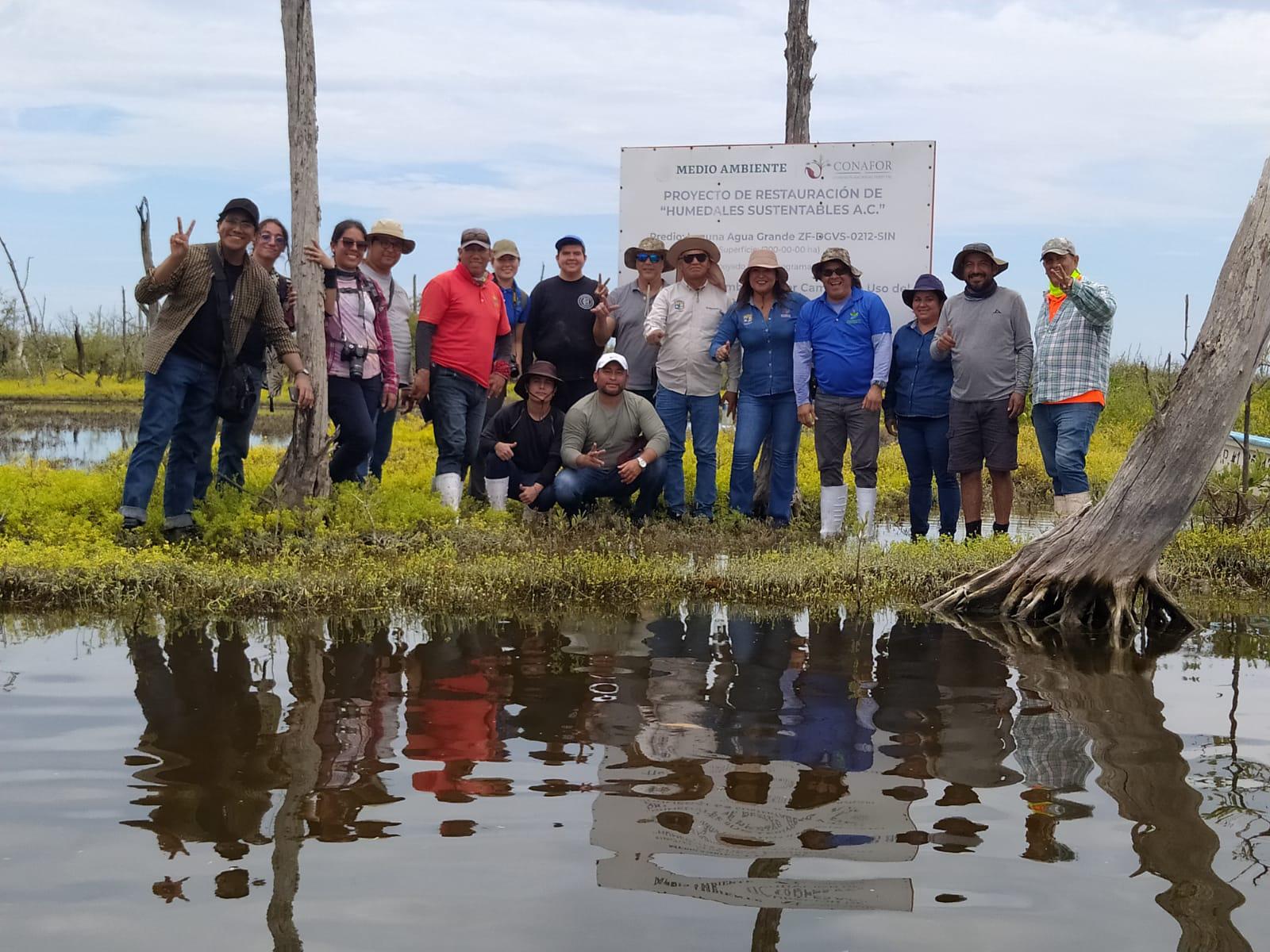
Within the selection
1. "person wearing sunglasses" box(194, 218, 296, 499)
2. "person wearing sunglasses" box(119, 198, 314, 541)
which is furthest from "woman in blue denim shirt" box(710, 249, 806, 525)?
"person wearing sunglasses" box(119, 198, 314, 541)

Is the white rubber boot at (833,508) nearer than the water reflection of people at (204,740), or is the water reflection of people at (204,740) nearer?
the water reflection of people at (204,740)

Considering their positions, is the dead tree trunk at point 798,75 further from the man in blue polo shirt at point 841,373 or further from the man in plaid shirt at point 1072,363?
the man in plaid shirt at point 1072,363

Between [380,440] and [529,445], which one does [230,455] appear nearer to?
[380,440]

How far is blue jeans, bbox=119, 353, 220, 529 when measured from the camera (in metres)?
9.06

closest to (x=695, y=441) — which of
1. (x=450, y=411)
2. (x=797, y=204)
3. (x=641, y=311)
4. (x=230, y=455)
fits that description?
(x=641, y=311)

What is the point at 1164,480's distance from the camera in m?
7.84

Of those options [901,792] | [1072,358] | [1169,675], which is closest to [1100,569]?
[1169,675]

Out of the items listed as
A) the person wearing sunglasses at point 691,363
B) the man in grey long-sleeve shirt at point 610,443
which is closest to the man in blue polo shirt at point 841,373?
the person wearing sunglasses at point 691,363

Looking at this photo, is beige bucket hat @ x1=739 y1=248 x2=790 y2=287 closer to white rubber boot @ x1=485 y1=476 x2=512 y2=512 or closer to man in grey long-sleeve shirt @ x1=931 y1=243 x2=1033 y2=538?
man in grey long-sleeve shirt @ x1=931 y1=243 x2=1033 y2=538

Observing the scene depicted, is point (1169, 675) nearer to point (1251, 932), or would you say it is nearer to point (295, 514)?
point (1251, 932)

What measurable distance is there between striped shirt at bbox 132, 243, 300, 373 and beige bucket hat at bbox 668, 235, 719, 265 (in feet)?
10.9

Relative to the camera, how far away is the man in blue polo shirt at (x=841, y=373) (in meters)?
10.2

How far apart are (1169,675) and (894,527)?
593cm

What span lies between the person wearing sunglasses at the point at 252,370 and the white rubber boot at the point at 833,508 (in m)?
4.30
